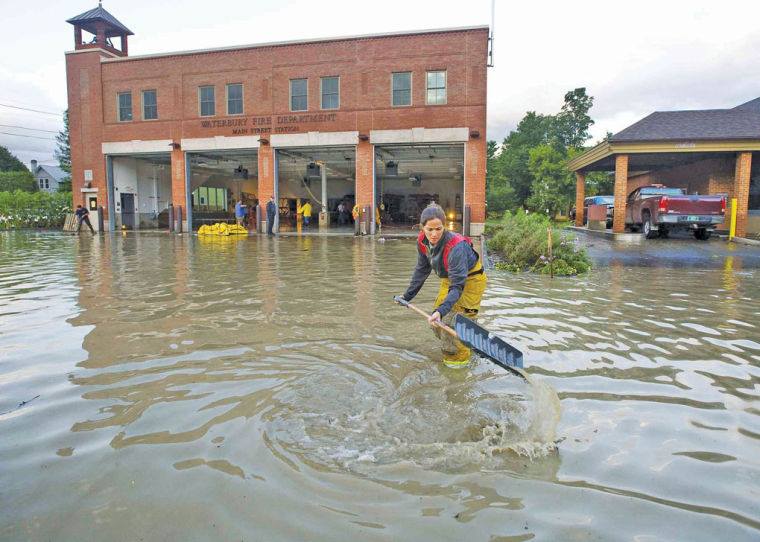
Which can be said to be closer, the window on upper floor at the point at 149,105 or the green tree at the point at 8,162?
the window on upper floor at the point at 149,105

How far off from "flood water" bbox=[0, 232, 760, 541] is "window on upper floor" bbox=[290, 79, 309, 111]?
2108cm

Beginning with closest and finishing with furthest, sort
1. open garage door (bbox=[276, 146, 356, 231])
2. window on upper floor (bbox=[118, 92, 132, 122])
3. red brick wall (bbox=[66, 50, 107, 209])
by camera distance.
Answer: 1. window on upper floor (bbox=[118, 92, 132, 122])
2. red brick wall (bbox=[66, 50, 107, 209])
3. open garage door (bbox=[276, 146, 356, 231])

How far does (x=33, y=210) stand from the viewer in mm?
34594

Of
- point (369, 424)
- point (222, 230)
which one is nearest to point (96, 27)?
point (222, 230)

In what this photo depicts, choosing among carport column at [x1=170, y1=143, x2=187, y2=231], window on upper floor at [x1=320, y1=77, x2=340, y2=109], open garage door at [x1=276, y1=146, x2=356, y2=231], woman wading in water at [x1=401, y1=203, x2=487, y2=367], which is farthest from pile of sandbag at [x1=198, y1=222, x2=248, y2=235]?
woman wading in water at [x1=401, y1=203, x2=487, y2=367]

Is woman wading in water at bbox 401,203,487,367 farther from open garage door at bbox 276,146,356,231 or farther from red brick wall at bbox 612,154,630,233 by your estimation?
open garage door at bbox 276,146,356,231

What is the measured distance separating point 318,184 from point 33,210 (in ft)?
61.3

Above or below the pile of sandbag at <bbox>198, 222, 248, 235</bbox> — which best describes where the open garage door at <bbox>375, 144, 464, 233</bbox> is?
above

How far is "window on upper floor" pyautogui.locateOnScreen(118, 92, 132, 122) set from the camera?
29908 millimetres

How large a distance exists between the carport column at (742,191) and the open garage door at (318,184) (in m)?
17.1

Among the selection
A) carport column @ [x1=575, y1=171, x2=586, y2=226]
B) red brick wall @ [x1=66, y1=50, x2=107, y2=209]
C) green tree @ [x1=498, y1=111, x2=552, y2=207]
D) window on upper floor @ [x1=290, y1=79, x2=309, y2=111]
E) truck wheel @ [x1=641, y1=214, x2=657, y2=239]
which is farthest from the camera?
green tree @ [x1=498, y1=111, x2=552, y2=207]

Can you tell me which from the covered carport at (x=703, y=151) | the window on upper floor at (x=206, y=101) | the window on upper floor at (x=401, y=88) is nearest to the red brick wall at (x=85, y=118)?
the window on upper floor at (x=206, y=101)

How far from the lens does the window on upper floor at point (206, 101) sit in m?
28.5

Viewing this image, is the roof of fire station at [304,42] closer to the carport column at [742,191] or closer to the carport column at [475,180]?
the carport column at [475,180]
